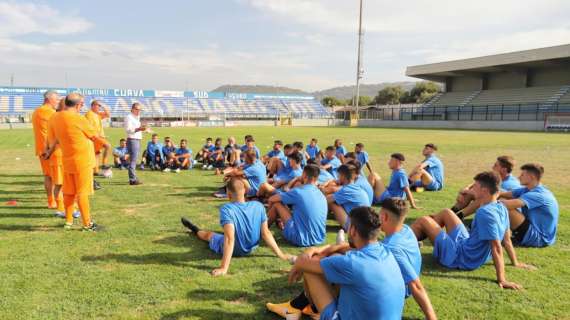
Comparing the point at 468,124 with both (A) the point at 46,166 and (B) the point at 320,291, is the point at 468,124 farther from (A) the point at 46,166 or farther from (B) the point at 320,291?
(B) the point at 320,291

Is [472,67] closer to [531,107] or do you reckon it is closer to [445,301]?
[531,107]

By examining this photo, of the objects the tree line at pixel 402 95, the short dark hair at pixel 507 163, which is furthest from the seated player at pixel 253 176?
the tree line at pixel 402 95

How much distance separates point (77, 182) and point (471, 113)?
180 feet

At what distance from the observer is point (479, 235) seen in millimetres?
4309

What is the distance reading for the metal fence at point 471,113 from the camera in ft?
147

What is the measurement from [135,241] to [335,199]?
303cm

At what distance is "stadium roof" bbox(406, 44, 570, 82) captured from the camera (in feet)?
147

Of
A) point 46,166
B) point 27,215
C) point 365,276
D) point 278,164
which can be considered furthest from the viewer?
point 278,164

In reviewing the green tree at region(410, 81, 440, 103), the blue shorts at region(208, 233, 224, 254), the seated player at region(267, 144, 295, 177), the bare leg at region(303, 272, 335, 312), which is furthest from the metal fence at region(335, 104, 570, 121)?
the bare leg at region(303, 272, 335, 312)

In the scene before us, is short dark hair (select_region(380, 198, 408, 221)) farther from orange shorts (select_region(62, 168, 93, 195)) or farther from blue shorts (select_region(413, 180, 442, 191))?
blue shorts (select_region(413, 180, 442, 191))

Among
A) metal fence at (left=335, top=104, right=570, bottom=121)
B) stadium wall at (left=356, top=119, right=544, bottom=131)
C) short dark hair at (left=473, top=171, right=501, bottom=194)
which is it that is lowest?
short dark hair at (left=473, top=171, right=501, bottom=194)

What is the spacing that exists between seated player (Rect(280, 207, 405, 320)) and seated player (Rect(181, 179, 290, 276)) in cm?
176

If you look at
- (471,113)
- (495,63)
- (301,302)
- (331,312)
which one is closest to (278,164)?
(301,302)

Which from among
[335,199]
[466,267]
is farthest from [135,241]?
[466,267]
